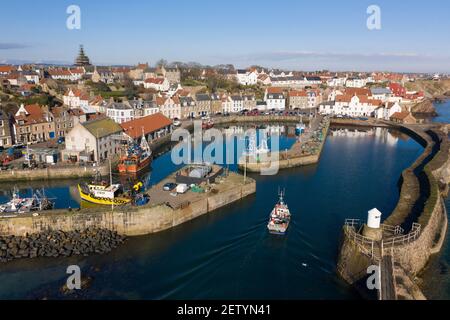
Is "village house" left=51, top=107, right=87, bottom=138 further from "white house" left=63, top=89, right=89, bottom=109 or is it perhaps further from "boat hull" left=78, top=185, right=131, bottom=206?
"boat hull" left=78, top=185, right=131, bottom=206

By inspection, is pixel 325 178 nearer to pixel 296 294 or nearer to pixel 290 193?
pixel 290 193

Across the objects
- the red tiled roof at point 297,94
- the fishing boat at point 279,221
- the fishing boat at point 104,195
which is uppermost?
the red tiled roof at point 297,94

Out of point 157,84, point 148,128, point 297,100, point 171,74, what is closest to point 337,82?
point 297,100

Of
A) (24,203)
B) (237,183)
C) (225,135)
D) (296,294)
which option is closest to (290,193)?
(237,183)

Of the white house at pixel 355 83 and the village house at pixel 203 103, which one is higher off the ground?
the white house at pixel 355 83

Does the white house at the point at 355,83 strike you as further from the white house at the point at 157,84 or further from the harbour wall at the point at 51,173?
the harbour wall at the point at 51,173

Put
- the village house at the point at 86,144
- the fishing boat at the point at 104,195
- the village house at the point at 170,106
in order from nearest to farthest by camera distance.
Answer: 1. the fishing boat at the point at 104,195
2. the village house at the point at 86,144
3. the village house at the point at 170,106

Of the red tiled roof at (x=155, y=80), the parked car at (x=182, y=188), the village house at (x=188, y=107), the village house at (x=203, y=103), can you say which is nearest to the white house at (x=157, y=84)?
the red tiled roof at (x=155, y=80)
